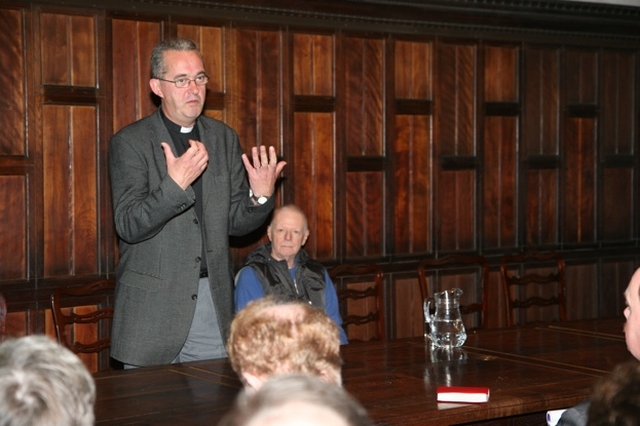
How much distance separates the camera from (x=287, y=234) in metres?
5.02

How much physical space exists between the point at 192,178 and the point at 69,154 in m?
1.60

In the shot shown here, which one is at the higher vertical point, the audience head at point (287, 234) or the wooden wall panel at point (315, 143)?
the wooden wall panel at point (315, 143)

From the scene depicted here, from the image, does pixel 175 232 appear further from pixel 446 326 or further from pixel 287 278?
pixel 446 326

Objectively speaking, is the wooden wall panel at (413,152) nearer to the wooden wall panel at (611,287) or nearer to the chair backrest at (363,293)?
the chair backrest at (363,293)

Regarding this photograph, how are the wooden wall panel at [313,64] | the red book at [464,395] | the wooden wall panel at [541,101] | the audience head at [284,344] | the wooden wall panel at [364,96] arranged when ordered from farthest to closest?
the wooden wall panel at [541,101] < the wooden wall panel at [364,96] < the wooden wall panel at [313,64] < the red book at [464,395] < the audience head at [284,344]

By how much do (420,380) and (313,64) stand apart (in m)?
3.09

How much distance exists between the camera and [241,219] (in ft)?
14.5

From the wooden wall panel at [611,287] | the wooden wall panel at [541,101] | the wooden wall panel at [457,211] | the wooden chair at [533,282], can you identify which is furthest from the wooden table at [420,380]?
the wooden wall panel at [611,287]

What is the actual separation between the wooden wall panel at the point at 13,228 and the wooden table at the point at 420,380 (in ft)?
5.99

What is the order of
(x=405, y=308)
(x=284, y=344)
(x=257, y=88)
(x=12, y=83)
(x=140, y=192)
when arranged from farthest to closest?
1. (x=405, y=308)
2. (x=257, y=88)
3. (x=12, y=83)
4. (x=140, y=192)
5. (x=284, y=344)

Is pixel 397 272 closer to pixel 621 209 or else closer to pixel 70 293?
pixel 621 209

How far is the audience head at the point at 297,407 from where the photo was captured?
1.28 metres

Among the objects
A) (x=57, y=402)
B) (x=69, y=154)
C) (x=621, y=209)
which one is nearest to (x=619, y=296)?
(x=621, y=209)

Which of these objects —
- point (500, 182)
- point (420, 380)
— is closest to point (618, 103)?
point (500, 182)
